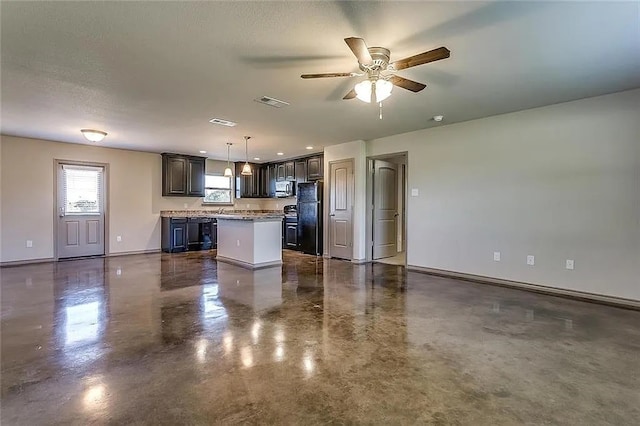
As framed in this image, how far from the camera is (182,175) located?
823 cm

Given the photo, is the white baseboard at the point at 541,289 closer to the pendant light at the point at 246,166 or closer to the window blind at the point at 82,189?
the pendant light at the point at 246,166

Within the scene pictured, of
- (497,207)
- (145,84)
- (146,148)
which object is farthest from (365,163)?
(146,148)

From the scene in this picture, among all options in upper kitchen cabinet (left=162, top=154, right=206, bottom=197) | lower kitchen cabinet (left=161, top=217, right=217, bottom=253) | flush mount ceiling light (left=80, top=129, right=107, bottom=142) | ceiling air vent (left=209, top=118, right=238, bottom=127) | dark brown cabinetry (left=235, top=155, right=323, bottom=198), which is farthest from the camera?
dark brown cabinetry (left=235, top=155, right=323, bottom=198)

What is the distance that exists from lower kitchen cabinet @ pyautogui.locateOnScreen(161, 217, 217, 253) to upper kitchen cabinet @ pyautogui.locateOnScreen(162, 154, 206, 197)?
0.70 meters

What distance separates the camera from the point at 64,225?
6758mm

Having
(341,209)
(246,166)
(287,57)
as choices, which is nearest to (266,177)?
(246,166)

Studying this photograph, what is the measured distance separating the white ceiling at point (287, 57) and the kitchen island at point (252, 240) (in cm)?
193

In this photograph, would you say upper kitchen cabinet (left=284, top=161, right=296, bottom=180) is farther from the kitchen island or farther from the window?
the kitchen island

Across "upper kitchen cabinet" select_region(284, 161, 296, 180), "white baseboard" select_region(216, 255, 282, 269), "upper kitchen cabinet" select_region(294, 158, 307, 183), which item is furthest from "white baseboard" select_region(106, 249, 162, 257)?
"upper kitchen cabinet" select_region(294, 158, 307, 183)

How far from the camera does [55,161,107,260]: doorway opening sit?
6723 mm

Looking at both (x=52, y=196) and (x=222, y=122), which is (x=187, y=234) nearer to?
(x=52, y=196)

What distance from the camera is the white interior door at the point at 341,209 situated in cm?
680

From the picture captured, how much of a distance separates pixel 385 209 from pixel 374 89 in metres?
4.54

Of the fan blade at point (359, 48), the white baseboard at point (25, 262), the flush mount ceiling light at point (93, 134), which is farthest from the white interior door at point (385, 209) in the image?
the white baseboard at point (25, 262)
